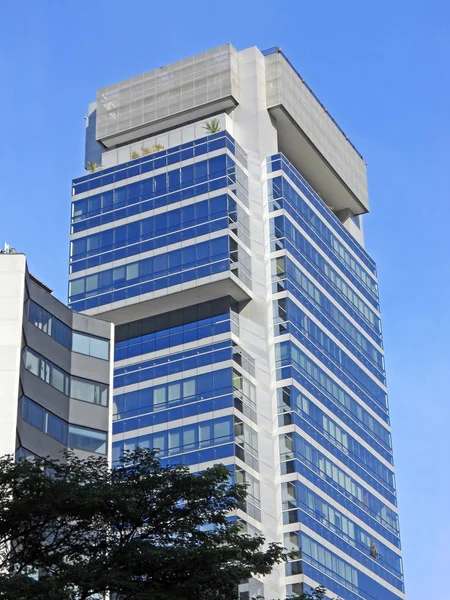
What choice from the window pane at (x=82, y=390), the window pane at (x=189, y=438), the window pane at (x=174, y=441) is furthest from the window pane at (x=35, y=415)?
the window pane at (x=174, y=441)

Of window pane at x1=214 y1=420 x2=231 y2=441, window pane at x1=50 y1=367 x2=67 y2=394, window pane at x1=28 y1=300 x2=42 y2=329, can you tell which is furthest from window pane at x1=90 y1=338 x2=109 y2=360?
window pane at x1=214 y1=420 x2=231 y2=441

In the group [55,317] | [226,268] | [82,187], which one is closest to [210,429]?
[226,268]

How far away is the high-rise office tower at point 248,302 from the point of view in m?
111

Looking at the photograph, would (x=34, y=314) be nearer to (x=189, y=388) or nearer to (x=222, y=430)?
(x=222, y=430)

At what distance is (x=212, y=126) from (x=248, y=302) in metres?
18.7

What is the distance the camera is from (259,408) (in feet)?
372

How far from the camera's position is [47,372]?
65.5 meters

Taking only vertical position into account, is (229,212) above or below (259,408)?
above

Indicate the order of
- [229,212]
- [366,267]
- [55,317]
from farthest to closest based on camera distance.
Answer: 1. [366,267]
2. [229,212]
3. [55,317]

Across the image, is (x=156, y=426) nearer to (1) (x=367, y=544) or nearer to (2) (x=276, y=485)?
(2) (x=276, y=485)

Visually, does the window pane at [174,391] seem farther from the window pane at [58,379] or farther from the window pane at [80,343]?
the window pane at [58,379]

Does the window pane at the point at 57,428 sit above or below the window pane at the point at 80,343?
below

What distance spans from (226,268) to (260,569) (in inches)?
3045

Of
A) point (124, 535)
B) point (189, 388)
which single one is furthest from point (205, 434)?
point (124, 535)
